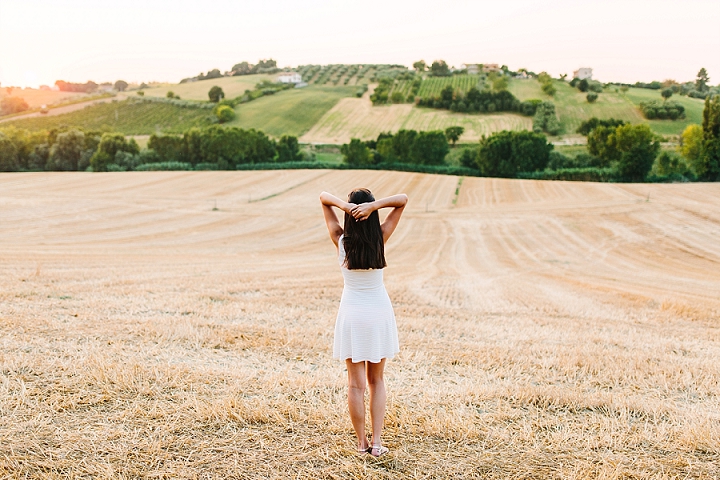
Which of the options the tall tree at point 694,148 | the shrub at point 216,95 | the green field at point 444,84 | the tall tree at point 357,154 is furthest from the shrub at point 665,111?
the shrub at point 216,95

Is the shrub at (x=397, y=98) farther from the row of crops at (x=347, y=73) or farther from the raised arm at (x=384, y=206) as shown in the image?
the raised arm at (x=384, y=206)

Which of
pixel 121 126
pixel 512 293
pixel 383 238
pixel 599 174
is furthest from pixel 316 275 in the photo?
pixel 121 126

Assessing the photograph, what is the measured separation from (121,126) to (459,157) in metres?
69.4

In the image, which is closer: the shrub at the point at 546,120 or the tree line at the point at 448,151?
the tree line at the point at 448,151

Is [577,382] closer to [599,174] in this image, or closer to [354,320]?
[354,320]

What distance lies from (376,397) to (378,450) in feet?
1.65

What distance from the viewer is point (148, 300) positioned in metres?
11.4

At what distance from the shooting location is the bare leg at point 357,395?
4945 mm

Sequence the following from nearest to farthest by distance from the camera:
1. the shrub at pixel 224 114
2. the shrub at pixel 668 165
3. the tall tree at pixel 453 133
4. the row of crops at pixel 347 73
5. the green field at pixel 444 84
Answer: the shrub at pixel 668 165, the tall tree at pixel 453 133, the shrub at pixel 224 114, the green field at pixel 444 84, the row of crops at pixel 347 73

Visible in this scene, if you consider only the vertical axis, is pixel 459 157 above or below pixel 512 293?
above

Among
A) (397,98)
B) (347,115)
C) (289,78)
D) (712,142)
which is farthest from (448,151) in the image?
(289,78)

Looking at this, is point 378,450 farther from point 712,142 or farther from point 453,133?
point 453,133

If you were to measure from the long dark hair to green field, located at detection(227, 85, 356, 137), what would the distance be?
304ft

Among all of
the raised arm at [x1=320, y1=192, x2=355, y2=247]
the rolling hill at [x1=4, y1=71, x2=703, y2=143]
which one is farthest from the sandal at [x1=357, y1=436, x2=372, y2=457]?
the rolling hill at [x1=4, y1=71, x2=703, y2=143]
